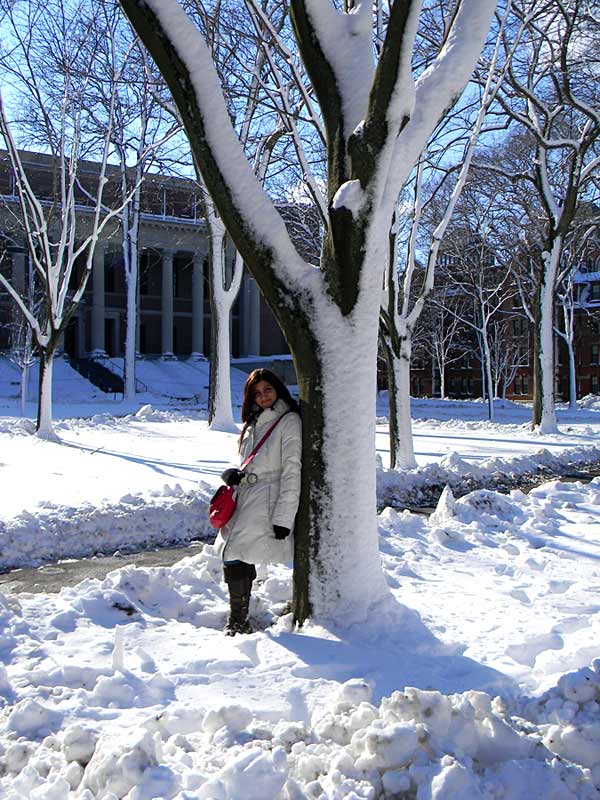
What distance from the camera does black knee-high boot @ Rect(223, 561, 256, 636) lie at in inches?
191

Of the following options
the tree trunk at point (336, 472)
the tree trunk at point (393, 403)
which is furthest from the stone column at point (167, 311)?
the tree trunk at point (336, 472)

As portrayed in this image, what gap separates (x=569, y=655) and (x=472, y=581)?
202 centimetres

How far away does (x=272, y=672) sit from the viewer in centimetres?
411

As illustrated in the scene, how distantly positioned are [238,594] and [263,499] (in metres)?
0.63

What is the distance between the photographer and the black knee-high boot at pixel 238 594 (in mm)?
4844

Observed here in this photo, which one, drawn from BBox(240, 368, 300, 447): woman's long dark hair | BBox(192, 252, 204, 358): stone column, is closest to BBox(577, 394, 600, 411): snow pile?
BBox(192, 252, 204, 358): stone column

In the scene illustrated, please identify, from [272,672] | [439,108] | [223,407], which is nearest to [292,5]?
[439,108]

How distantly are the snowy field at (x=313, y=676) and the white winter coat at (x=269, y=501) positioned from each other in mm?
520

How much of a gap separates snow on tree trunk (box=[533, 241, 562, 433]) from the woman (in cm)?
1690

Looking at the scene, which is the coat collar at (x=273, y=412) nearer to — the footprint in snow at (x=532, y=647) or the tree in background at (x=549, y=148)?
the footprint in snow at (x=532, y=647)

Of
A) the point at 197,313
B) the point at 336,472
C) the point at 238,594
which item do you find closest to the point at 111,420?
the point at 238,594

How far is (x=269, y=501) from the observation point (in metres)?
4.88

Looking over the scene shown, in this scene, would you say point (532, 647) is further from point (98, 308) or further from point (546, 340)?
point (98, 308)

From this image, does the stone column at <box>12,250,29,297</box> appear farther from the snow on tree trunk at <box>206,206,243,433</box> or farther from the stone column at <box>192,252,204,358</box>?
the snow on tree trunk at <box>206,206,243,433</box>
